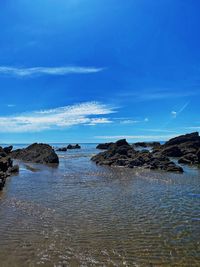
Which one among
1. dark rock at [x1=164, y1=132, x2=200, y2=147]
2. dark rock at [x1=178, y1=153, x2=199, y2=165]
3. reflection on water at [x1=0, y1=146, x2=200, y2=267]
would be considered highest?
dark rock at [x1=164, y1=132, x2=200, y2=147]

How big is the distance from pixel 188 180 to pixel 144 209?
526 inches

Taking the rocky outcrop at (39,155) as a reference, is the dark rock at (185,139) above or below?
above

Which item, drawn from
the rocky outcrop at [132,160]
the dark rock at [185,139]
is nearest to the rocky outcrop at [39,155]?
the rocky outcrop at [132,160]

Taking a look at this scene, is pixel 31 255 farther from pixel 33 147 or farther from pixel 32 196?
pixel 33 147

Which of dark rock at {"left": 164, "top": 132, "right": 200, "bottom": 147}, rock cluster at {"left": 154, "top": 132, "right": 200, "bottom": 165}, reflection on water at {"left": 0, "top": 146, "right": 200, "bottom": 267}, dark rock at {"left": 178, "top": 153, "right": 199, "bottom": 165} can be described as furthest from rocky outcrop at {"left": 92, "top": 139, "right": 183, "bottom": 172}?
dark rock at {"left": 164, "top": 132, "right": 200, "bottom": 147}

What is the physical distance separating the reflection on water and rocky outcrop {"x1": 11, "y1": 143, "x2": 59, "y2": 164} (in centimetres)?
2717

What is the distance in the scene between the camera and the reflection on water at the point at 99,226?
1088 cm

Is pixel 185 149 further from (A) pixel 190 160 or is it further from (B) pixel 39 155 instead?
(B) pixel 39 155

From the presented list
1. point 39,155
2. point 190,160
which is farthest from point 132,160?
point 39,155

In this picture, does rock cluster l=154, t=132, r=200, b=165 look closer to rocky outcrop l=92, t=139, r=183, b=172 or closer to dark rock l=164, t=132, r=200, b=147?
dark rock l=164, t=132, r=200, b=147

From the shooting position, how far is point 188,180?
29500 mm

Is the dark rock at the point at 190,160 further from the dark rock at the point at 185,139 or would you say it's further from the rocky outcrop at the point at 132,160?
the dark rock at the point at 185,139

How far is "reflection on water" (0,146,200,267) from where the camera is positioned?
10883mm

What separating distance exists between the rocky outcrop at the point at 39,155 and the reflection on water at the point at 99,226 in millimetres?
27174
